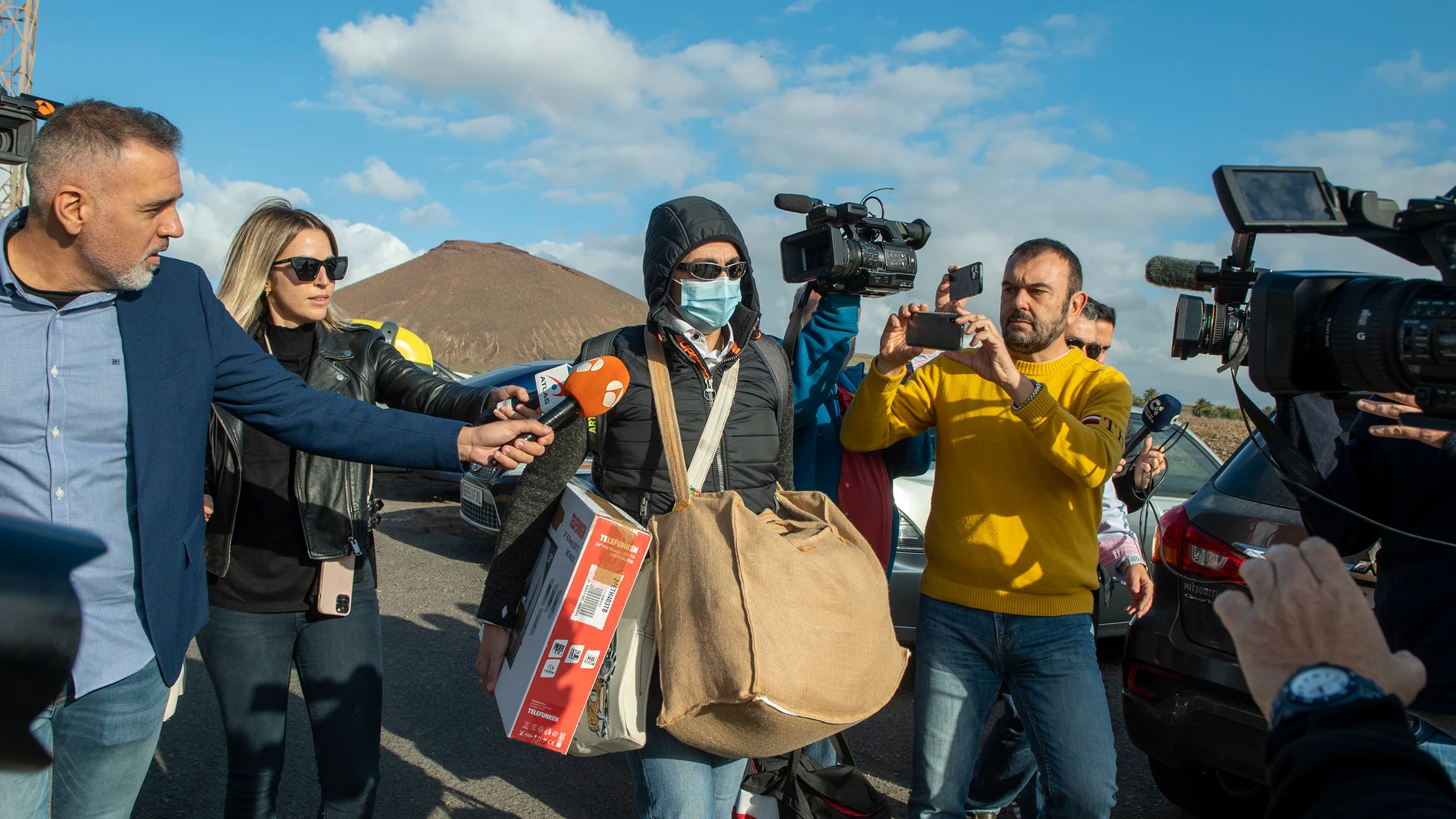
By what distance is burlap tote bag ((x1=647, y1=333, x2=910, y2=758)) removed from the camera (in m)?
2.28

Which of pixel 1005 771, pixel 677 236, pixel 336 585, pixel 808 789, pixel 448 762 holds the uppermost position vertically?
pixel 677 236

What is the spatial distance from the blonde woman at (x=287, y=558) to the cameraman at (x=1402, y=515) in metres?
2.20

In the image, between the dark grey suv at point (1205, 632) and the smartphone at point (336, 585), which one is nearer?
the smartphone at point (336, 585)

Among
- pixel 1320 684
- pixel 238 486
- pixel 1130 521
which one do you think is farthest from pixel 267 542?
pixel 1130 521

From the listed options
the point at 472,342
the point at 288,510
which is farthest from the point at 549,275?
the point at 288,510

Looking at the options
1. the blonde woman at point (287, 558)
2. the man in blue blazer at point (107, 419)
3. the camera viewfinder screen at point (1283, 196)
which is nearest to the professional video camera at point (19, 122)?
the man in blue blazer at point (107, 419)

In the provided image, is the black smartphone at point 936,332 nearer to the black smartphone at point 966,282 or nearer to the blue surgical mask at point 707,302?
the black smartphone at point 966,282

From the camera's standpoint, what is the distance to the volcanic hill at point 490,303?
33.1 metres

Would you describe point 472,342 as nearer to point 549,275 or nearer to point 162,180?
point 549,275

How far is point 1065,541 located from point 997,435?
381 mm

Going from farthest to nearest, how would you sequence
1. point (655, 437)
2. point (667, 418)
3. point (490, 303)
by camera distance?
1. point (490, 303)
2. point (655, 437)
3. point (667, 418)

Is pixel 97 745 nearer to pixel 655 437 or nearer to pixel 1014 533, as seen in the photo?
pixel 655 437

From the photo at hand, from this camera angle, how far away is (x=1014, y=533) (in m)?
3.04

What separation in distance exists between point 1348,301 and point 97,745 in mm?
2745
